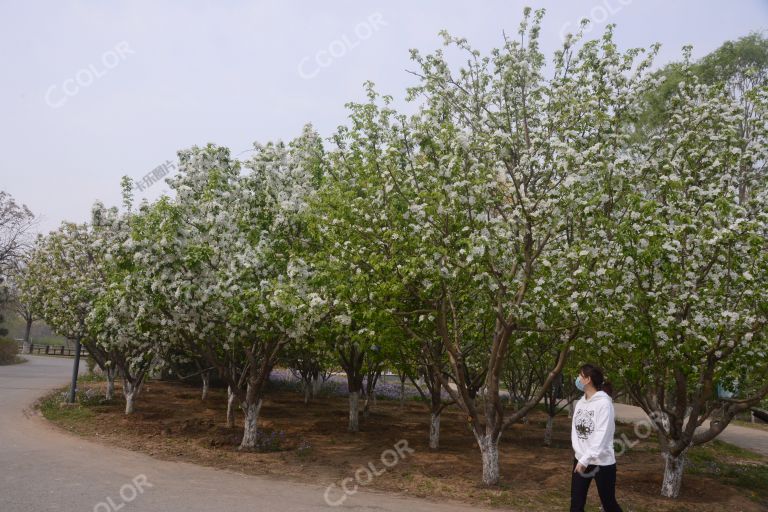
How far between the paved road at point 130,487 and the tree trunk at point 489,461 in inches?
64.2

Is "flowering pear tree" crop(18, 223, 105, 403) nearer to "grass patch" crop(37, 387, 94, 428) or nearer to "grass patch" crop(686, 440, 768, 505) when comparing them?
"grass patch" crop(37, 387, 94, 428)

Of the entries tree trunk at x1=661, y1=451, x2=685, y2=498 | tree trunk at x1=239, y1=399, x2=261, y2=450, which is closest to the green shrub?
tree trunk at x1=239, y1=399, x2=261, y2=450

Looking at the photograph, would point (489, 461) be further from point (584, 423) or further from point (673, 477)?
point (584, 423)

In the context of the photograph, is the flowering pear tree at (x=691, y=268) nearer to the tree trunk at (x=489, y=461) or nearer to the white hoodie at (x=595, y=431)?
the tree trunk at (x=489, y=461)

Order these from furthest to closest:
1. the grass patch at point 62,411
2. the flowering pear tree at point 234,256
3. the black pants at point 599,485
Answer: the grass patch at point 62,411, the flowering pear tree at point 234,256, the black pants at point 599,485

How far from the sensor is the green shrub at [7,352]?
40.7m

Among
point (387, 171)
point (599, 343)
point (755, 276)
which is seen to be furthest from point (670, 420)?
point (387, 171)

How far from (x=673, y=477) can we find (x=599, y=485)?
19.2ft

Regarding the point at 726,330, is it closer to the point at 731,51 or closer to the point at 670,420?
the point at 670,420

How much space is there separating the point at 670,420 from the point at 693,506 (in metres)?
1.60

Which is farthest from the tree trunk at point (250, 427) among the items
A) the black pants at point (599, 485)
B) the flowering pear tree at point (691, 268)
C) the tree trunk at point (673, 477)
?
the black pants at point (599, 485)

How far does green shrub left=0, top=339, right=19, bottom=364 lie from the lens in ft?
134

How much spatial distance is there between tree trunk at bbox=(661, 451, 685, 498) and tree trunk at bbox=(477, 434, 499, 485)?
332 cm

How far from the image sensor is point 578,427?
7.18 meters
